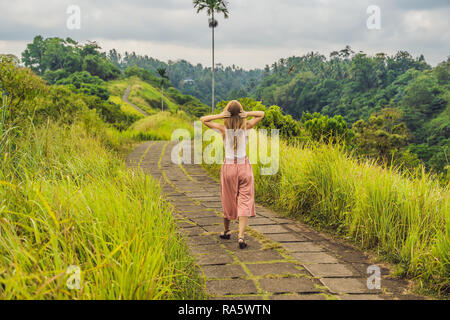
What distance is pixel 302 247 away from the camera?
12.1 feet

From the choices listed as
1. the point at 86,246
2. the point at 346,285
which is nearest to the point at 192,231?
the point at 86,246

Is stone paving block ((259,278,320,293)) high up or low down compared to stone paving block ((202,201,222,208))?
down

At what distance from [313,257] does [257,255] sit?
513mm

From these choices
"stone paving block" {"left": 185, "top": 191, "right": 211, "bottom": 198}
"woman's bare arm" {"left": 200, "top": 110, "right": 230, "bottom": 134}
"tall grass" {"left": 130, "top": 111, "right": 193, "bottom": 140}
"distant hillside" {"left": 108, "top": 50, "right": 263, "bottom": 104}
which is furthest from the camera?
"distant hillside" {"left": 108, "top": 50, "right": 263, "bottom": 104}

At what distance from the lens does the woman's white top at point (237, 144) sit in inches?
149

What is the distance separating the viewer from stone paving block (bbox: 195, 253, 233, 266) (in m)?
3.26

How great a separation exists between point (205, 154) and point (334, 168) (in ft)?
17.7

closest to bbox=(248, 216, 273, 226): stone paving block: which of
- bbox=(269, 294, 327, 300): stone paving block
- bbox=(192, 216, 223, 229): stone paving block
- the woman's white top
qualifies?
bbox=(192, 216, 223, 229): stone paving block

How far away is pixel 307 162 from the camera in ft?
16.3

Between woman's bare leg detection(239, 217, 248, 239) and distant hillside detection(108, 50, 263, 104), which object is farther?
distant hillside detection(108, 50, 263, 104)

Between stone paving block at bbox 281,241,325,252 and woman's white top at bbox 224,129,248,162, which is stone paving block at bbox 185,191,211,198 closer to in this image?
woman's white top at bbox 224,129,248,162

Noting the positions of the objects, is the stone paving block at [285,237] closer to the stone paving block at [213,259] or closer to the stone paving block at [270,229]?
the stone paving block at [270,229]

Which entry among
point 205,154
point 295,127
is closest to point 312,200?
point 205,154

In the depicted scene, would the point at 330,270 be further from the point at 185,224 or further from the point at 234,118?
the point at 185,224
